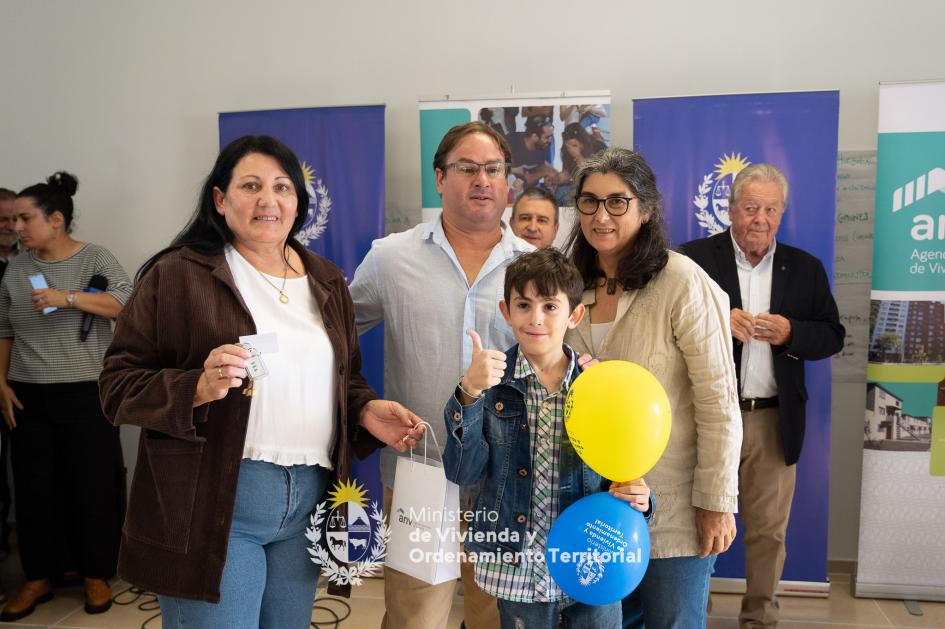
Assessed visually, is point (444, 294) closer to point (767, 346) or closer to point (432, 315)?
point (432, 315)

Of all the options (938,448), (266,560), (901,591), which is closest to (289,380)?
(266,560)

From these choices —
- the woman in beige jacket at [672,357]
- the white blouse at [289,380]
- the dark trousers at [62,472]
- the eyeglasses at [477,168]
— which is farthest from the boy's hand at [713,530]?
the dark trousers at [62,472]

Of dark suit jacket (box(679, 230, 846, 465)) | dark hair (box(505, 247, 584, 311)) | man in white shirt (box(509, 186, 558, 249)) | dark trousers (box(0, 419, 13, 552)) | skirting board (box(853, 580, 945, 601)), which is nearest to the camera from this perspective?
dark hair (box(505, 247, 584, 311))

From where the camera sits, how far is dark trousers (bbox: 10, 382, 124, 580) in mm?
3525

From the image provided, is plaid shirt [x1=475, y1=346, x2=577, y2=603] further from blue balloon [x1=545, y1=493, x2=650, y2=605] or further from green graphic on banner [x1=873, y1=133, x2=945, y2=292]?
green graphic on banner [x1=873, y1=133, x2=945, y2=292]

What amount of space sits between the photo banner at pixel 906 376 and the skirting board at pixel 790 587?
0.31 meters

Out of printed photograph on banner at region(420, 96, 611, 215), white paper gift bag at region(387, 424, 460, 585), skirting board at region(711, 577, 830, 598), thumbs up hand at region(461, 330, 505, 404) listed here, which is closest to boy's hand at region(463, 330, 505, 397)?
thumbs up hand at region(461, 330, 505, 404)

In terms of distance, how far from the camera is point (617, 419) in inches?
58.9

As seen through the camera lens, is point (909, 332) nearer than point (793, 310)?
No

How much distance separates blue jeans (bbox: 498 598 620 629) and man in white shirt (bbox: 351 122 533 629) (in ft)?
1.38

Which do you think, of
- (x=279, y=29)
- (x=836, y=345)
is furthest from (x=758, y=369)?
(x=279, y=29)

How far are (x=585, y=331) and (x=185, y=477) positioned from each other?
104 centimetres

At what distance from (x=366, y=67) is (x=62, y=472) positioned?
110 inches

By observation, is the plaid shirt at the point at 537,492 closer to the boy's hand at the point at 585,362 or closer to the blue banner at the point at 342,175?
the boy's hand at the point at 585,362
